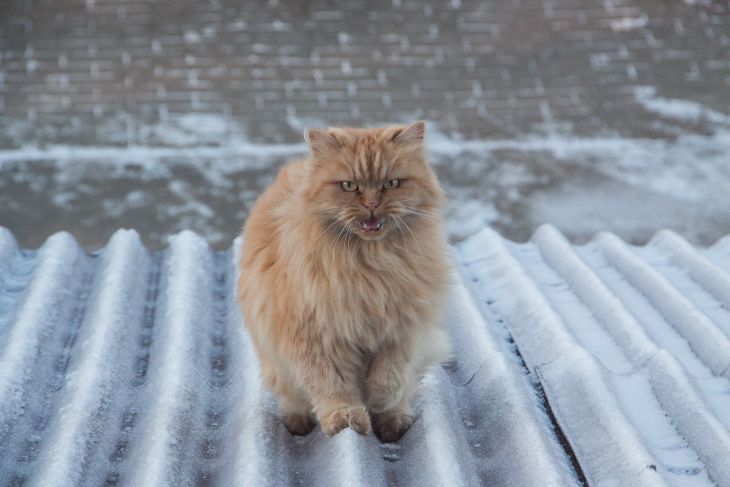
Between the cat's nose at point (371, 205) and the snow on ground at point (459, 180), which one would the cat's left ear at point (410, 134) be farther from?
the snow on ground at point (459, 180)

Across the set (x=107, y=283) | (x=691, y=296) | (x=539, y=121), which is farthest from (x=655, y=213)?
(x=107, y=283)

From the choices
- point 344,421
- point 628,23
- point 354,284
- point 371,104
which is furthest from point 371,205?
point 628,23

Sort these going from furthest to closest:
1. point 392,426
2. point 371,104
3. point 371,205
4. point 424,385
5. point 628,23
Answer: point 628,23
point 371,104
point 424,385
point 392,426
point 371,205

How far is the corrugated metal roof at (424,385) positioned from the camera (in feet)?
6.53

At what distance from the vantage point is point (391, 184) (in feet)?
7.07

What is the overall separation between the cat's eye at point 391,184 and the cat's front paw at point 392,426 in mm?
581

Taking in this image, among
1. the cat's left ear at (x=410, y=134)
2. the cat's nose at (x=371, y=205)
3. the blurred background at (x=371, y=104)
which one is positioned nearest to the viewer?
the cat's nose at (x=371, y=205)

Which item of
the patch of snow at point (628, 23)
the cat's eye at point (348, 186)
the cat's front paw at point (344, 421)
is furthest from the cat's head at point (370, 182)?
the patch of snow at point (628, 23)

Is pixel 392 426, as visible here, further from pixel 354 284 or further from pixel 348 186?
pixel 348 186

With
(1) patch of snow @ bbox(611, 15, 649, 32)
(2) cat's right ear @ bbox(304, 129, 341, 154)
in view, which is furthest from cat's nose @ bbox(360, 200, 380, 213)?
(1) patch of snow @ bbox(611, 15, 649, 32)

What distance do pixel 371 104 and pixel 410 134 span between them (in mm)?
4855

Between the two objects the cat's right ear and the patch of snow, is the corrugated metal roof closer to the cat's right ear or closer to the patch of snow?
the cat's right ear

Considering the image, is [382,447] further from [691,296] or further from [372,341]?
[691,296]

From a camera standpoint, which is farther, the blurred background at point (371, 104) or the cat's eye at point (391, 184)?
the blurred background at point (371, 104)
